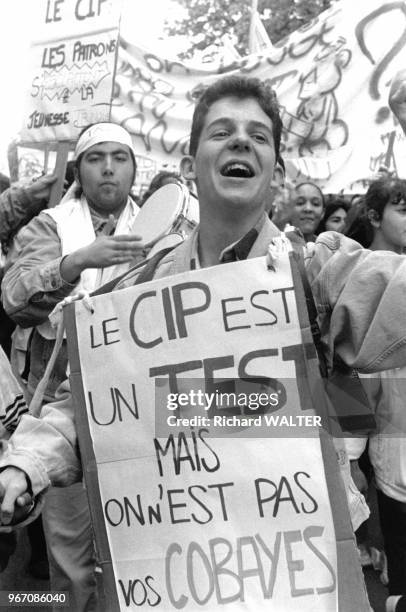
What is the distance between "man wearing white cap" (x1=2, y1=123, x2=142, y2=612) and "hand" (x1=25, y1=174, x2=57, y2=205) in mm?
550

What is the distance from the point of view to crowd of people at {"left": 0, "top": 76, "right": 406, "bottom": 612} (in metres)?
1.78

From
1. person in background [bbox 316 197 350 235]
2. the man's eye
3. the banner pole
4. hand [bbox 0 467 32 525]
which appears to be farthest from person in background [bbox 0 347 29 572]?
person in background [bbox 316 197 350 235]

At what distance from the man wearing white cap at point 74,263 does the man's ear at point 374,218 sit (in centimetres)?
110

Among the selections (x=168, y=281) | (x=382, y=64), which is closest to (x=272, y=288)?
(x=168, y=281)

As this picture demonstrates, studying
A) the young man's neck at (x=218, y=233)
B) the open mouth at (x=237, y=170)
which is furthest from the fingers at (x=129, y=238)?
the open mouth at (x=237, y=170)

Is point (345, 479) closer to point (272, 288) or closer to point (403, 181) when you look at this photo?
point (272, 288)

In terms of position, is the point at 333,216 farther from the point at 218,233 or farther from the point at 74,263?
the point at 218,233

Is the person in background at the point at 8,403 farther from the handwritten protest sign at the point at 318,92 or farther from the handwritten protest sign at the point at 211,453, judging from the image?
the handwritten protest sign at the point at 318,92

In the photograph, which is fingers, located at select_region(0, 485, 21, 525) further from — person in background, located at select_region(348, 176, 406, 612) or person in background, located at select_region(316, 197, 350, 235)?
person in background, located at select_region(316, 197, 350, 235)

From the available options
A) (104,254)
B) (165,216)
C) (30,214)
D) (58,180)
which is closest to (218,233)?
(165,216)

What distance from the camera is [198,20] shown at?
71.1 ft

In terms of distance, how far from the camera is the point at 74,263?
A: 10.3 ft

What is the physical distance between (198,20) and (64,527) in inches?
789

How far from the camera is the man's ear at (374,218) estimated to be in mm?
4008
